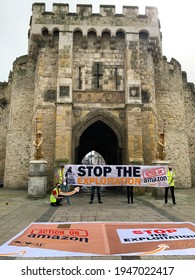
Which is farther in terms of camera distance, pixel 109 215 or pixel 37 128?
pixel 37 128

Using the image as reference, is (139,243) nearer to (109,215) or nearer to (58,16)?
(109,215)

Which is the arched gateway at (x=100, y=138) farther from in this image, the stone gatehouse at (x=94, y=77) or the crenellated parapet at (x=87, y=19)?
the crenellated parapet at (x=87, y=19)

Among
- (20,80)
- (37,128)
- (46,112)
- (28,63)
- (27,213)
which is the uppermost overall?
(28,63)

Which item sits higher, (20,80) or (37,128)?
(20,80)

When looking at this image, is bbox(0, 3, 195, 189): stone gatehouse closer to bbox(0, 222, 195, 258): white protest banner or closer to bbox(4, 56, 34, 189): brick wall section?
bbox(4, 56, 34, 189): brick wall section

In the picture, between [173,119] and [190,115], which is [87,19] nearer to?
[173,119]

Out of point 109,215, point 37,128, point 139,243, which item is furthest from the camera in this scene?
point 37,128

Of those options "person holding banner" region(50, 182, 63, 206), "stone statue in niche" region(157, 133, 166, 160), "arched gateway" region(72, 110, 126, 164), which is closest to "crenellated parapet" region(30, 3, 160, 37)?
"arched gateway" region(72, 110, 126, 164)

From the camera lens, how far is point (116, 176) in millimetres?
9844

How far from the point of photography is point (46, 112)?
13047mm

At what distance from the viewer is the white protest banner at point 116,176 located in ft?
31.8

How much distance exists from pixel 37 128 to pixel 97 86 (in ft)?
14.4
